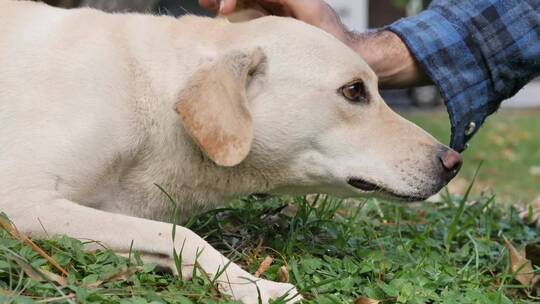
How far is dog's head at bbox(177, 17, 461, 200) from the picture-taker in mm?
3342

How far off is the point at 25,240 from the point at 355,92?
138 cm

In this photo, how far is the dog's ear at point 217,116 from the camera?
3084 millimetres

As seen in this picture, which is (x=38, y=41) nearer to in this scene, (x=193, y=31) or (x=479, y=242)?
(x=193, y=31)

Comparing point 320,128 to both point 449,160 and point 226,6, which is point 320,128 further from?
point 226,6

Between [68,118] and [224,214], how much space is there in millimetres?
1054

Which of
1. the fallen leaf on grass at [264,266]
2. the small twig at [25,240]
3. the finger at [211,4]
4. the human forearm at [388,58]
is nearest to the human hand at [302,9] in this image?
the finger at [211,4]

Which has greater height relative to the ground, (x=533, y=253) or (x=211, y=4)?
(x=211, y=4)

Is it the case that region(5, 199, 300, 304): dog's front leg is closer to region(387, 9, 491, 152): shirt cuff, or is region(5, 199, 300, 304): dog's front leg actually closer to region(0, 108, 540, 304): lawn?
region(0, 108, 540, 304): lawn

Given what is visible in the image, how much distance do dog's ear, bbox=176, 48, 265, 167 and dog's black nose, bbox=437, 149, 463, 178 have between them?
773 mm

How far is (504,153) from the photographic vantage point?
1140 cm

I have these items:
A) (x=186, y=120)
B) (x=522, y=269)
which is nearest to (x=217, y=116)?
(x=186, y=120)

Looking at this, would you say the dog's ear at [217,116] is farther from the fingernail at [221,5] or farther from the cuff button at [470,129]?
the cuff button at [470,129]

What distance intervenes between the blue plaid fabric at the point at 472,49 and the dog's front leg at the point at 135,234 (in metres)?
1.90

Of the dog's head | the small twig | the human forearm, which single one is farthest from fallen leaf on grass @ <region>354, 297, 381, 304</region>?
the human forearm
